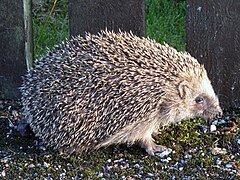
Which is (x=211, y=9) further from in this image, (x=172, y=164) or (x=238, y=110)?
(x=172, y=164)

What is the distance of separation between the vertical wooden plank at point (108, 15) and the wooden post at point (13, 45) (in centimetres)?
45

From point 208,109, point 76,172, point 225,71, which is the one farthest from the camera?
point 225,71

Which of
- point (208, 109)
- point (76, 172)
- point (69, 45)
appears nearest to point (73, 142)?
point (76, 172)

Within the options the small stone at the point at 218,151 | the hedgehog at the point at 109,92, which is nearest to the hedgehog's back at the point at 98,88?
the hedgehog at the point at 109,92

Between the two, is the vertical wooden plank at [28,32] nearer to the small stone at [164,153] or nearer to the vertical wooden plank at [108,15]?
the vertical wooden plank at [108,15]

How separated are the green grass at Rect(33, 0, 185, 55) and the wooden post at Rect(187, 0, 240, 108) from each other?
114cm

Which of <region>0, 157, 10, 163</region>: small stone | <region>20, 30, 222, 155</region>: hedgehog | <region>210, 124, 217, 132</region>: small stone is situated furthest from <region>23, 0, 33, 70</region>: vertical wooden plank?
<region>210, 124, 217, 132</region>: small stone

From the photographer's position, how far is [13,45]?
19.5 feet

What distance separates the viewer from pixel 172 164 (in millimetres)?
5152

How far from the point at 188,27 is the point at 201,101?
68 centimetres

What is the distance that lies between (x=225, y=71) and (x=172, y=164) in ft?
3.52

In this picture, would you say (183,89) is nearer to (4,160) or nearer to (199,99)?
(199,99)

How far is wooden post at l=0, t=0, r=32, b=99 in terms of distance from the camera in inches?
230

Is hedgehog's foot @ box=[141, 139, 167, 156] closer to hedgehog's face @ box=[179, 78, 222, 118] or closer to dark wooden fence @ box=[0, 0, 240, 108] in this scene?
hedgehog's face @ box=[179, 78, 222, 118]
